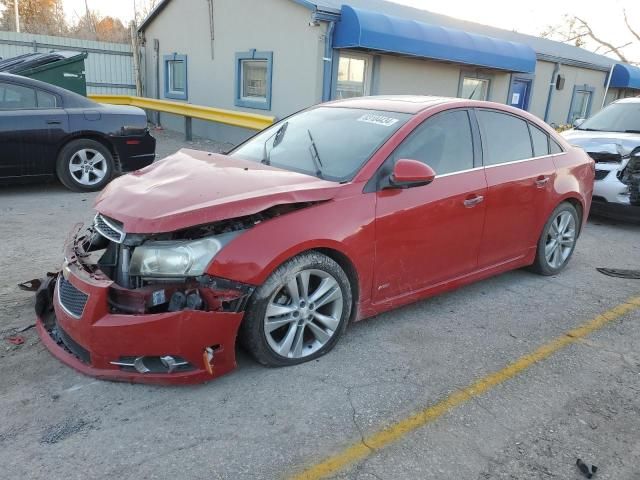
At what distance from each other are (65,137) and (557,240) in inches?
245

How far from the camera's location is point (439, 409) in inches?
113

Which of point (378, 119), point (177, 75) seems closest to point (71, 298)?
point (378, 119)

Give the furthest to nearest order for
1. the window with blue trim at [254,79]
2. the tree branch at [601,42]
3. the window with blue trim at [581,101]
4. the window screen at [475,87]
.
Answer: the tree branch at [601,42] → the window with blue trim at [581,101] → the window screen at [475,87] → the window with blue trim at [254,79]

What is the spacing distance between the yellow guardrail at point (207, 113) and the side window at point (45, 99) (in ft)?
11.4

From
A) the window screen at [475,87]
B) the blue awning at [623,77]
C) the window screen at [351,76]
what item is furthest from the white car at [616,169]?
the blue awning at [623,77]

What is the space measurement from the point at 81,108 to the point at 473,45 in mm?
9162

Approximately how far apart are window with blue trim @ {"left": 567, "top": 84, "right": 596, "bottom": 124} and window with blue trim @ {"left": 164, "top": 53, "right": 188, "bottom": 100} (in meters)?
13.3

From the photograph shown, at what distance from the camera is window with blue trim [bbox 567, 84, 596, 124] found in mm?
18812

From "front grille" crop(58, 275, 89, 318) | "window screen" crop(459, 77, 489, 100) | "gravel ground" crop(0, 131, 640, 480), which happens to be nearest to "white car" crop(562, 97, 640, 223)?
"gravel ground" crop(0, 131, 640, 480)

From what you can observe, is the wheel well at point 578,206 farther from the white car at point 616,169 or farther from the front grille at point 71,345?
the front grille at point 71,345

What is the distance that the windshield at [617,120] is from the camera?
8008mm

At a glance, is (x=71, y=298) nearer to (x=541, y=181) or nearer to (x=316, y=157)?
(x=316, y=157)

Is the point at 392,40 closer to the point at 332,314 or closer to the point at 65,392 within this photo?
the point at 332,314

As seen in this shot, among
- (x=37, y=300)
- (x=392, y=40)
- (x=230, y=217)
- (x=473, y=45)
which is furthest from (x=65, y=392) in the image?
(x=473, y=45)
